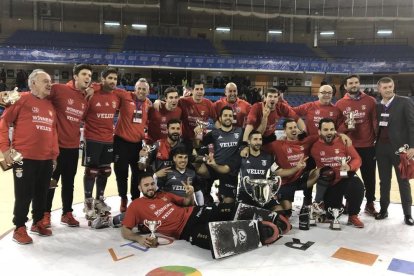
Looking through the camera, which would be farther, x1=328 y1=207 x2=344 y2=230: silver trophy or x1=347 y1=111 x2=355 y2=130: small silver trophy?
x1=347 y1=111 x2=355 y2=130: small silver trophy

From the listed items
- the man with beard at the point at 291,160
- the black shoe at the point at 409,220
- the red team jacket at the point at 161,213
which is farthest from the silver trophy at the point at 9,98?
the black shoe at the point at 409,220

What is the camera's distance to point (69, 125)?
4.07m

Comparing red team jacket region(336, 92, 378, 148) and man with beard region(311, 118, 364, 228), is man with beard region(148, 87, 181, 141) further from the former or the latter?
red team jacket region(336, 92, 378, 148)

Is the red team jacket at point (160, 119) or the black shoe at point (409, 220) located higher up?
the red team jacket at point (160, 119)

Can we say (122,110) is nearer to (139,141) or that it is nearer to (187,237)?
(139,141)

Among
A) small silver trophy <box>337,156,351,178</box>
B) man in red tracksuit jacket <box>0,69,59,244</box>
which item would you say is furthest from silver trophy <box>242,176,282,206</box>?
man in red tracksuit jacket <box>0,69,59,244</box>

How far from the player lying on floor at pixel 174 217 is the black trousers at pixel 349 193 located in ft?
2.74

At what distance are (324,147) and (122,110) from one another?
247 centimetres

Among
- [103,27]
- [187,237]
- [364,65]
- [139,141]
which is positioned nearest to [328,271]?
[187,237]

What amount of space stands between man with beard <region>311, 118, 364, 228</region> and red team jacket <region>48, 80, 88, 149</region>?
277cm

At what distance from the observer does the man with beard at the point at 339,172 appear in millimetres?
4242

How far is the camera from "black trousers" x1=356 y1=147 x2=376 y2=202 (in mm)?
4727

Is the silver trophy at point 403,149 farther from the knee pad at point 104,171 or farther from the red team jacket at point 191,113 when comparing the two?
the knee pad at point 104,171

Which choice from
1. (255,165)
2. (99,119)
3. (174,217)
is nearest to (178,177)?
(174,217)
